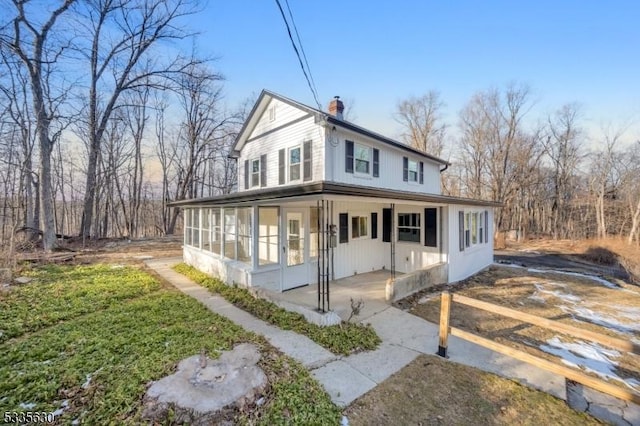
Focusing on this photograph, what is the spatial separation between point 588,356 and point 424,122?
27.6 metres

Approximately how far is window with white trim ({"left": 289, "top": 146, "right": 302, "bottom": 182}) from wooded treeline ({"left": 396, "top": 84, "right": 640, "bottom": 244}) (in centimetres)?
2178

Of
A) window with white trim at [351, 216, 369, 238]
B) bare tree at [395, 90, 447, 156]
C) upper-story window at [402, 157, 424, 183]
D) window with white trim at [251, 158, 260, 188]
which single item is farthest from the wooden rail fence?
bare tree at [395, 90, 447, 156]

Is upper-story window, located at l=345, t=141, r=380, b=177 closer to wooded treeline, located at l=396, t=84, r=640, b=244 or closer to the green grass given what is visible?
the green grass

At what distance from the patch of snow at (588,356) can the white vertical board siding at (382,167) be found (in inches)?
260

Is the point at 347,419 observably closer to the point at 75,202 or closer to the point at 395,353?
the point at 395,353

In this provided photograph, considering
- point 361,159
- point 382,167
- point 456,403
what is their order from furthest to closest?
point 382,167 → point 361,159 → point 456,403

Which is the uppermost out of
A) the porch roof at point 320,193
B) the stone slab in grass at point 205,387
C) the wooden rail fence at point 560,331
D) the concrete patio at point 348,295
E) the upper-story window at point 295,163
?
the upper-story window at point 295,163

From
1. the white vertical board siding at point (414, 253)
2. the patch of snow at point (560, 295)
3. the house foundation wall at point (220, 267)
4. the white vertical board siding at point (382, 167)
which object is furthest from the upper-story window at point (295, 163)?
the patch of snow at point (560, 295)

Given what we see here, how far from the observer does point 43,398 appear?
2.98 metres

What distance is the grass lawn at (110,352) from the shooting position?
→ 2.87m

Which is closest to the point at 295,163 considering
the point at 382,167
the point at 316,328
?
the point at 382,167

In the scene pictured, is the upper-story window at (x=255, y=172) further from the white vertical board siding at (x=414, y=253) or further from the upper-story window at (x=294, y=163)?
the white vertical board siding at (x=414, y=253)

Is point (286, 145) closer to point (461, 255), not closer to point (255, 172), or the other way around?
point (255, 172)

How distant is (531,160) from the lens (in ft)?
86.6
